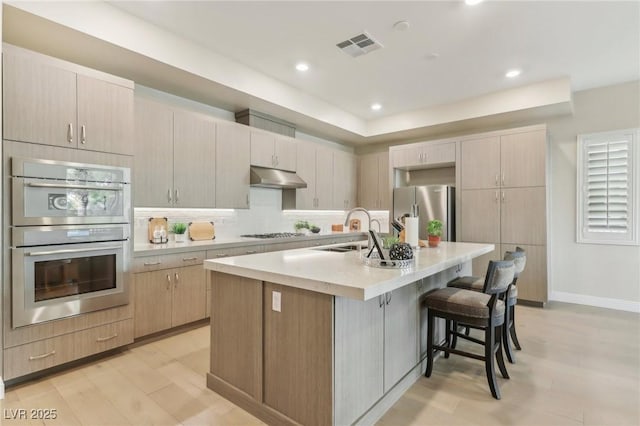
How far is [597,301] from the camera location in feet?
14.8

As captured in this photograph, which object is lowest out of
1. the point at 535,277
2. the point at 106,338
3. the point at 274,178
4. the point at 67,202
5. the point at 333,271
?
the point at 106,338

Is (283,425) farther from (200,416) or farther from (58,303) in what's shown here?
(58,303)

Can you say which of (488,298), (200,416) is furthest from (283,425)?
(488,298)

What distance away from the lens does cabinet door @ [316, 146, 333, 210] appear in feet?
18.3

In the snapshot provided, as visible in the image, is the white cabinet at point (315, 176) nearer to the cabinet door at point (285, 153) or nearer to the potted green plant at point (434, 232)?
the cabinet door at point (285, 153)

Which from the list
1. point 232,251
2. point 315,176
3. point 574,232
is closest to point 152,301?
point 232,251

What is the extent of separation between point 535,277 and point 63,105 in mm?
5652

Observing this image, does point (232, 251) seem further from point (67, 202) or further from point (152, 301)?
point (67, 202)

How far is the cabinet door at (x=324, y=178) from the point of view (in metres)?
5.59

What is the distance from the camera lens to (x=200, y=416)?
2.03 meters

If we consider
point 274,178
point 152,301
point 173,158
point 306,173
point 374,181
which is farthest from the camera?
point 374,181

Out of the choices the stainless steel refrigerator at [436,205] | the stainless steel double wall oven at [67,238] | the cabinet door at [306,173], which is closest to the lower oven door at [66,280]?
the stainless steel double wall oven at [67,238]

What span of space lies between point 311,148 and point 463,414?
4259 millimetres

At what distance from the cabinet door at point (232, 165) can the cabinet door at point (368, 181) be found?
277 cm
